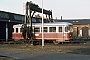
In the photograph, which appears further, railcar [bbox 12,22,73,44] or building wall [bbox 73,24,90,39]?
building wall [bbox 73,24,90,39]

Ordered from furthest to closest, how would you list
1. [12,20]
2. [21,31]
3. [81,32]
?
[81,32], [12,20], [21,31]

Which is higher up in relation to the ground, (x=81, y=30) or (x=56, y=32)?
(x=56, y=32)

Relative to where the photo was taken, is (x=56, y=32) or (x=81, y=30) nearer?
(x=56, y=32)

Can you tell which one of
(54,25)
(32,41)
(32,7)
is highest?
(32,7)

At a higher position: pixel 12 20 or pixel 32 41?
pixel 12 20

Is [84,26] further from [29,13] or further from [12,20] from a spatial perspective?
[29,13]

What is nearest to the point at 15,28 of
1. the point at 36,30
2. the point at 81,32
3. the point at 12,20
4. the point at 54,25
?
the point at 36,30

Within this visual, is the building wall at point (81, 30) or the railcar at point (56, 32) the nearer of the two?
the railcar at point (56, 32)

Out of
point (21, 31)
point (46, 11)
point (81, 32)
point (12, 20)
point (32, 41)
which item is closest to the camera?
point (32, 41)

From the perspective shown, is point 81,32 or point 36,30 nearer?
point 36,30

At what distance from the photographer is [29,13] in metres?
41.3

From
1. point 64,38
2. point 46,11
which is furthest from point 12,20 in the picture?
point 64,38

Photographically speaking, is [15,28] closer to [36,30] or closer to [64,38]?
[36,30]

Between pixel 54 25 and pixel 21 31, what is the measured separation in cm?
585
